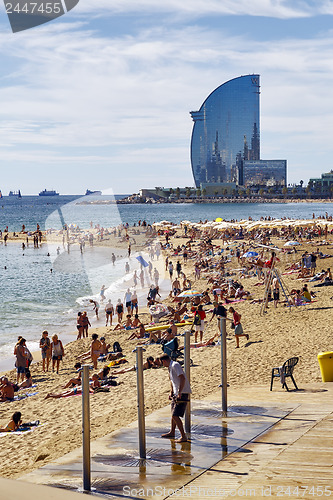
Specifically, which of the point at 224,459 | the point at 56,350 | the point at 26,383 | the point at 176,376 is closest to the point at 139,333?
the point at 56,350

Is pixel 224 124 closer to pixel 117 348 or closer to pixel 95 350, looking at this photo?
pixel 117 348

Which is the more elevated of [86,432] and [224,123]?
[224,123]

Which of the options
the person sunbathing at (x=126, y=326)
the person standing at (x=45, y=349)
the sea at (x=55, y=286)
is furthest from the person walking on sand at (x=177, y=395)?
the person sunbathing at (x=126, y=326)

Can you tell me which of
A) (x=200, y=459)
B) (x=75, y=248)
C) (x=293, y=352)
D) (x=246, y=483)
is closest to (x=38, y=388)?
(x=293, y=352)

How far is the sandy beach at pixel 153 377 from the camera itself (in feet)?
25.6

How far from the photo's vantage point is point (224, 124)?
19188 centimetres

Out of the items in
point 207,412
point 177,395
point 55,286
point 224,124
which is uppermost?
point 224,124

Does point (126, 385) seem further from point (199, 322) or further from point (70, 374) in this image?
point (199, 322)

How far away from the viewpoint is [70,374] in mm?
13586

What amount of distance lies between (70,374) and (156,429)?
7.33m

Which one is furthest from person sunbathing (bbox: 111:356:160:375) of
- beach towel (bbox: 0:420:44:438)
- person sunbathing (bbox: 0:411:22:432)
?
person sunbathing (bbox: 0:411:22:432)

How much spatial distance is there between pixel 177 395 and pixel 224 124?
191 meters

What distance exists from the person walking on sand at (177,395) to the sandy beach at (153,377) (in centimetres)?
160

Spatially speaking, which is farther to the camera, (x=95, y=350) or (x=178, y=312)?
(x=178, y=312)
